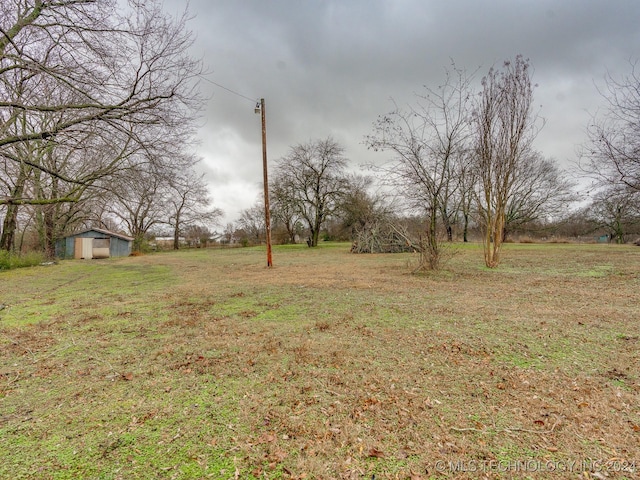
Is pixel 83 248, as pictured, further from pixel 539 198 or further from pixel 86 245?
pixel 539 198

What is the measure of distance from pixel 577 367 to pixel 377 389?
6.46 ft

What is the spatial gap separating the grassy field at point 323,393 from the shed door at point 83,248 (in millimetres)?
21305

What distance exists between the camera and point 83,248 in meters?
22.0

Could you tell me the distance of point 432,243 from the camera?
8.92 metres

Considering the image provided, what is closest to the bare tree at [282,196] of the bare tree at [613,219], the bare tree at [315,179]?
the bare tree at [315,179]

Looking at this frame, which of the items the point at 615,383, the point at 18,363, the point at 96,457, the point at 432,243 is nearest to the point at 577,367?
the point at 615,383

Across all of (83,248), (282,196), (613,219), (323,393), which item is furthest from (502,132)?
(613,219)

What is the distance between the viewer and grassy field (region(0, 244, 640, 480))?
1.61m

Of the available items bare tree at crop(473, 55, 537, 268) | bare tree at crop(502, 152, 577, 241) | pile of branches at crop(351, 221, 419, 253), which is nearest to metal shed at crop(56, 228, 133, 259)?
pile of branches at crop(351, 221, 419, 253)

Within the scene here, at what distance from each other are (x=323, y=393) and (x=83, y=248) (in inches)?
1051

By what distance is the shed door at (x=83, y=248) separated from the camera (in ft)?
71.8

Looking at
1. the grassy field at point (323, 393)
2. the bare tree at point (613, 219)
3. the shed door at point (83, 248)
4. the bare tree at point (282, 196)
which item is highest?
the bare tree at point (282, 196)

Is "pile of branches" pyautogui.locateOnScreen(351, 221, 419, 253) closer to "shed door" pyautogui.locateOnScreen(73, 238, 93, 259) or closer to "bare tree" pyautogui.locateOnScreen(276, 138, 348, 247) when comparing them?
"bare tree" pyautogui.locateOnScreen(276, 138, 348, 247)

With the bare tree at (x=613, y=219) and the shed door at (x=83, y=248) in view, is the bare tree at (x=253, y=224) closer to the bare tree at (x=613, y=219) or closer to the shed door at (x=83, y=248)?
the shed door at (x=83, y=248)
